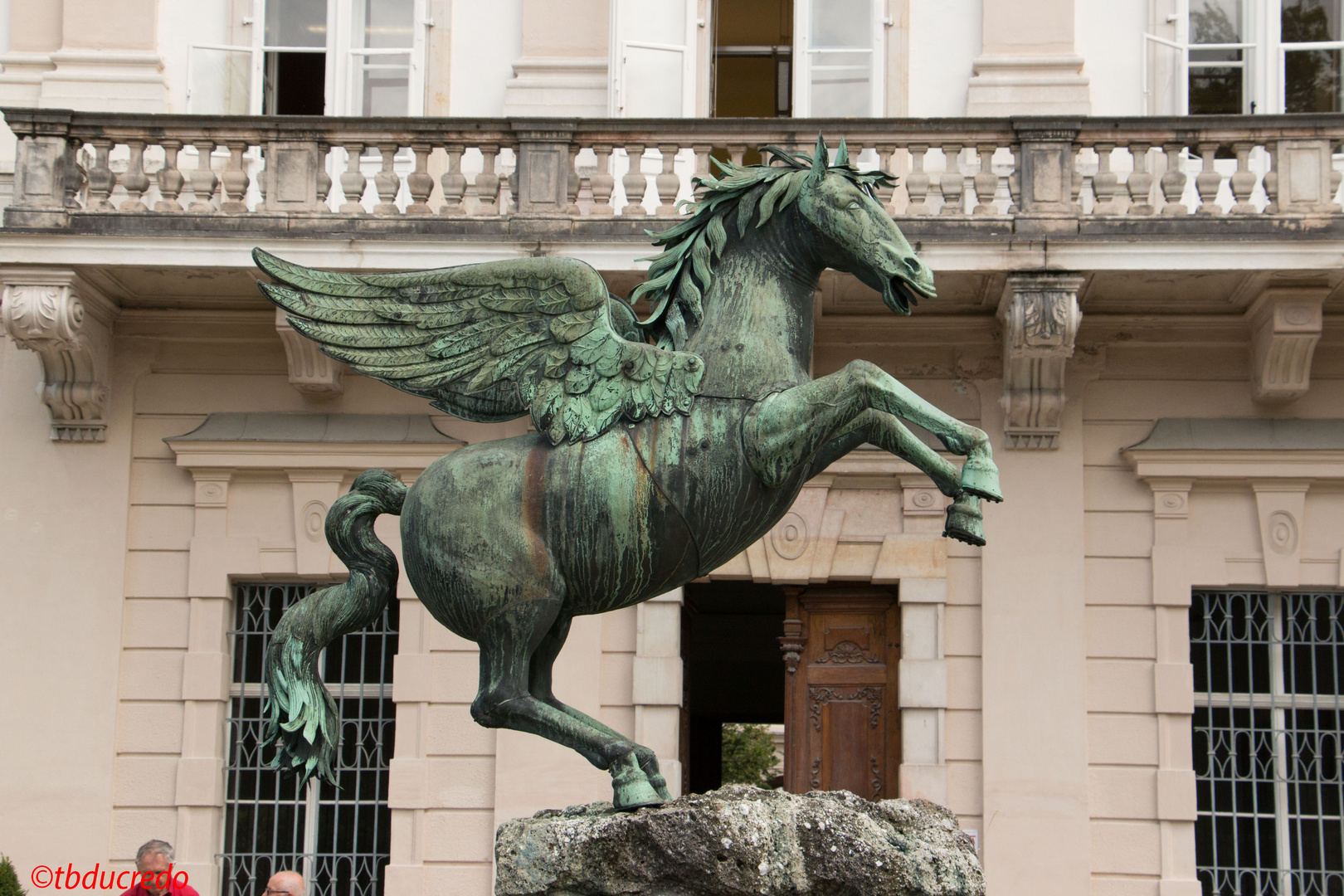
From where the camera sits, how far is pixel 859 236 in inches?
190

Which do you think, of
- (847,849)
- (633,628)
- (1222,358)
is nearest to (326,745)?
(847,849)

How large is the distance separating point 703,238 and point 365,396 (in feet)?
23.9

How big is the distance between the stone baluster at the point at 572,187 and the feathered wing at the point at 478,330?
5953mm

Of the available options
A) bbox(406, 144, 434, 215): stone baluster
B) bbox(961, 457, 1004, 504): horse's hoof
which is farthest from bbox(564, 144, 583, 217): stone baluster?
bbox(961, 457, 1004, 504): horse's hoof

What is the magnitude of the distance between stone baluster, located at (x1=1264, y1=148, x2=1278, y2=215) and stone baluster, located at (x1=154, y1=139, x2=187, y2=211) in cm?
680

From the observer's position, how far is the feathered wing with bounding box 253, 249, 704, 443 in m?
4.94

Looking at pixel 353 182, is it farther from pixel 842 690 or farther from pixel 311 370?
pixel 842 690

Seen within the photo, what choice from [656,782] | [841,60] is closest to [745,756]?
[841,60]

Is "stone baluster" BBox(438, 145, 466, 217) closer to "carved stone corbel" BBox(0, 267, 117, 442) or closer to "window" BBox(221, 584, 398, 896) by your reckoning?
"carved stone corbel" BBox(0, 267, 117, 442)

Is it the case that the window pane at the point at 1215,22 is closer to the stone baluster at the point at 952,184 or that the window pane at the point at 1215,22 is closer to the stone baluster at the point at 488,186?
the stone baluster at the point at 952,184

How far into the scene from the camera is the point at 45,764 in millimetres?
11438

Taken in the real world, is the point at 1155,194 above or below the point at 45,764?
above

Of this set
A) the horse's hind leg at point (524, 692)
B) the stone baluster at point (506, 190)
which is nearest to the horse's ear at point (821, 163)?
the horse's hind leg at point (524, 692)

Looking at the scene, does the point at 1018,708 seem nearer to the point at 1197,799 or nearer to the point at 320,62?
the point at 1197,799
